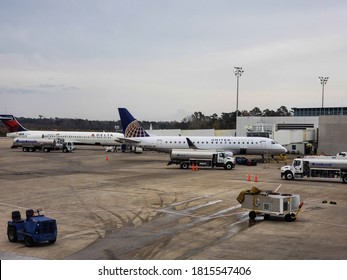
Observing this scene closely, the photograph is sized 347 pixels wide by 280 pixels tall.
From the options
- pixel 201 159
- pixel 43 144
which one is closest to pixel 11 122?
pixel 43 144

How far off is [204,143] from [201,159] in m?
15.3

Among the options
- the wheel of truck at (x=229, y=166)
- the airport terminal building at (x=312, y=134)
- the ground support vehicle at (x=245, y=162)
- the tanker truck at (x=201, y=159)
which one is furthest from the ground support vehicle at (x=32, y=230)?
the airport terminal building at (x=312, y=134)

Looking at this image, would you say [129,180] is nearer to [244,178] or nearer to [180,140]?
[244,178]

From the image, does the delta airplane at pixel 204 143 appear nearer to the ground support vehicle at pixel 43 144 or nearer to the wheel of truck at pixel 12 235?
the ground support vehicle at pixel 43 144

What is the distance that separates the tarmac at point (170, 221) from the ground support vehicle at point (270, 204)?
0.54 m

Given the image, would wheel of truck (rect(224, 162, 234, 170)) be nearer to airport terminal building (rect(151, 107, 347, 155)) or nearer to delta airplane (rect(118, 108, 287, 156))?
delta airplane (rect(118, 108, 287, 156))

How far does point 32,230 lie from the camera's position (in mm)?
19891

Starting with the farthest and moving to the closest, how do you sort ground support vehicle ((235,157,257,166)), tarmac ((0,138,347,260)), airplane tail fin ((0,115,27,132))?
airplane tail fin ((0,115,27,132)), ground support vehicle ((235,157,257,166)), tarmac ((0,138,347,260))

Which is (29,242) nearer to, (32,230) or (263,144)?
(32,230)

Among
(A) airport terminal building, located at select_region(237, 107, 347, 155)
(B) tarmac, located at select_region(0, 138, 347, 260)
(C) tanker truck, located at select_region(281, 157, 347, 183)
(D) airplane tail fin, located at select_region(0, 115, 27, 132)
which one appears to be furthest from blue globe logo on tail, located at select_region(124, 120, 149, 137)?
(D) airplane tail fin, located at select_region(0, 115, 27, 132)

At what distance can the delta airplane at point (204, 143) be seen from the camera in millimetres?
71375

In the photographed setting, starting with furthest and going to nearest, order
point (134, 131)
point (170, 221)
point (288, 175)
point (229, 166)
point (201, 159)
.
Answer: point (134, 131)
point (229, 166)
point (201, 159)
point (288, 175)
point (170, 221)

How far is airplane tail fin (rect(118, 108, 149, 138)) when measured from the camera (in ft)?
247

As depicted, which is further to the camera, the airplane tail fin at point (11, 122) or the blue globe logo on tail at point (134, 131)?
the airplane tail fin at point (11, 122)
